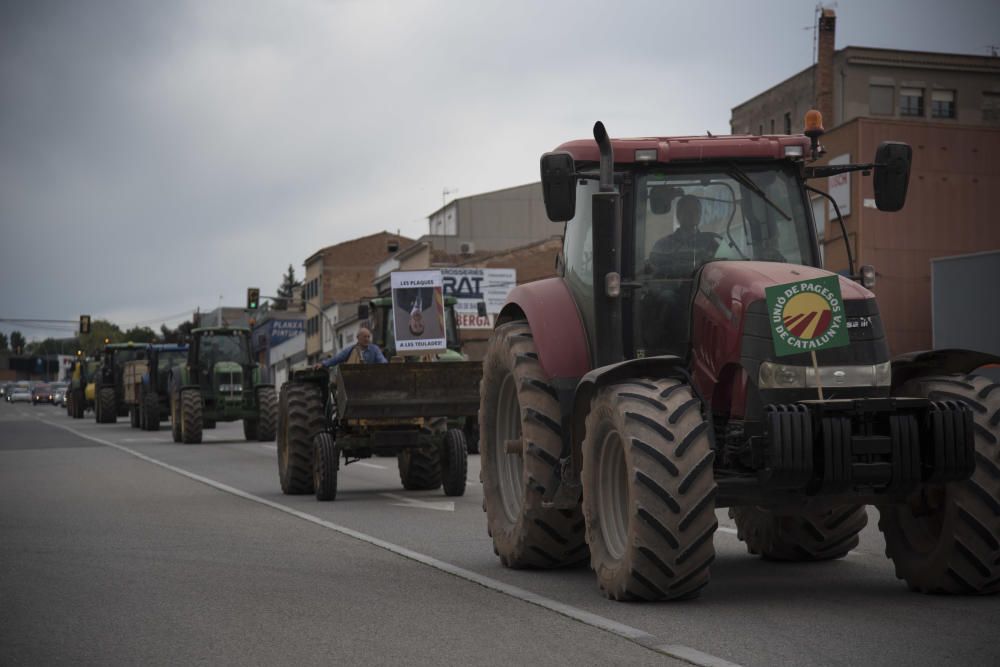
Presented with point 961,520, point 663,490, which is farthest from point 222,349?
point 961,520

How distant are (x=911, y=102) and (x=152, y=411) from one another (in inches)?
1311

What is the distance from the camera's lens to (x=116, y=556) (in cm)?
1145

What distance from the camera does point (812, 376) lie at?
319 inches

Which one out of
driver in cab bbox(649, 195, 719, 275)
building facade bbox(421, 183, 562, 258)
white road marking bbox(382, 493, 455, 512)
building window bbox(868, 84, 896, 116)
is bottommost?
white road marking bbox(382, 493, 455, 512)

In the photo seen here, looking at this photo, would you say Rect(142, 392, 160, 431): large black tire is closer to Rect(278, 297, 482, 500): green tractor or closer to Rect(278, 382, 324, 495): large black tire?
Rect(278, 297, 482, 500): green tractor

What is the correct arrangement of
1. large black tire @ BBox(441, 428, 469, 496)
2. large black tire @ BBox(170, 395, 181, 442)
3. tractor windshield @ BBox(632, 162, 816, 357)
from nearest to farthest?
tractor windshield @ BBox(632, 162, 816, 357) → large black tire @ BBox(441, 428, 469, 496) → large black tire @ BBox(170, 395, 181, 442)

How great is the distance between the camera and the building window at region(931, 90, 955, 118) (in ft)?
198

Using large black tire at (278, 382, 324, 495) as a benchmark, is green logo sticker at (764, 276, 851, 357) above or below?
above

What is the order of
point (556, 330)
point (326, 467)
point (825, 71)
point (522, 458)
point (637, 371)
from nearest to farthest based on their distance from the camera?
1. point (637, 371)
2. point (556, 330)
3. point (522, 458)
4. point (326, 467)
5. point (825, 71)

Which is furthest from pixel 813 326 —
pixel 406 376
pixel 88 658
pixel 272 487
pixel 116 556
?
pixel 272 487

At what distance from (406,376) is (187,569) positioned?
7.30 meters

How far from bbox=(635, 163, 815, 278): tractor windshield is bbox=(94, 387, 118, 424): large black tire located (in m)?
46.1

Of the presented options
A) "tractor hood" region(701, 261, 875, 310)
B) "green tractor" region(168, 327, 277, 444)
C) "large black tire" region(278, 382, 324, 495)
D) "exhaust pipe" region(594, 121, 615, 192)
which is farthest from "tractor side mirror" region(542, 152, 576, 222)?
"green tractor" region(168, 327, 277, 444)

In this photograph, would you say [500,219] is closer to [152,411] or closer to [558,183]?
[152,411]
